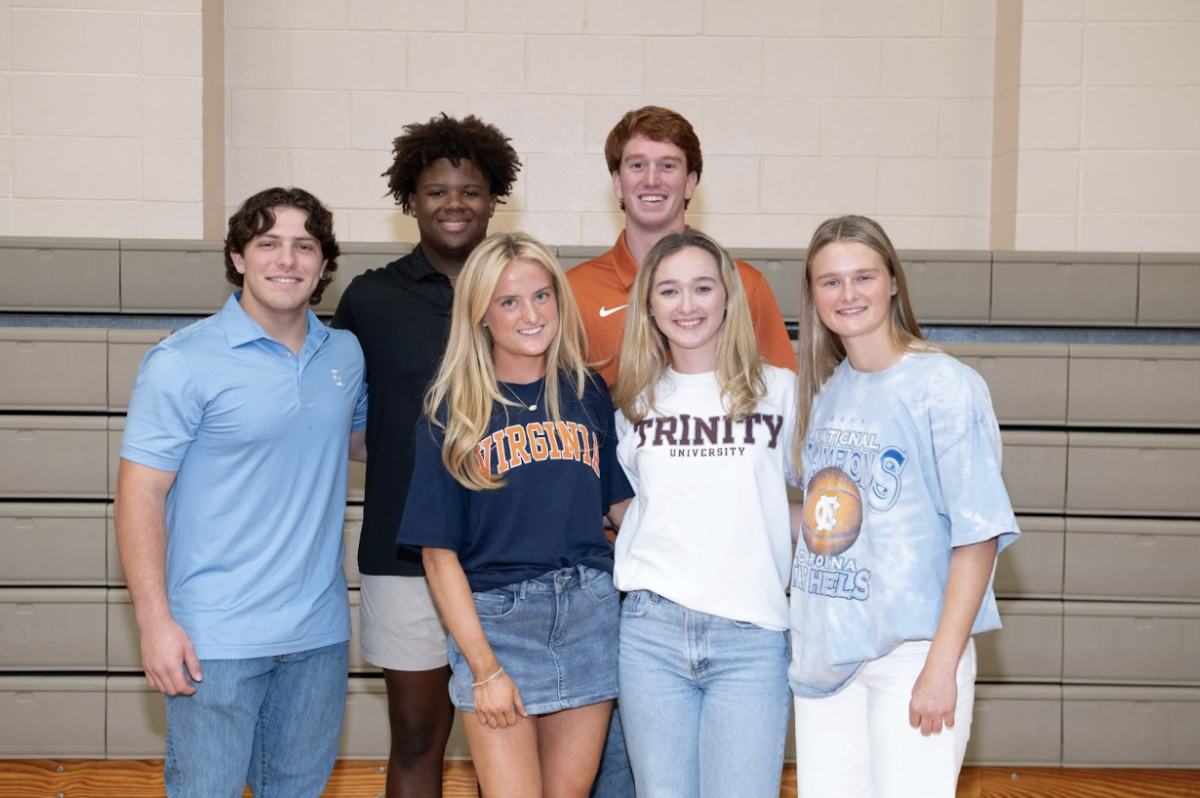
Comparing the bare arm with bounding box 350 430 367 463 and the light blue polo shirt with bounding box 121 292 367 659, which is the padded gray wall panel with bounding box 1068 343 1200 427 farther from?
the light blue polo shirt with bounding box 121 292 367 659

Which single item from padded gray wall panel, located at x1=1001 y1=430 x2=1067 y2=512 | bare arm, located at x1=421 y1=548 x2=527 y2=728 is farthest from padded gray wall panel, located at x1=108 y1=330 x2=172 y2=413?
padded gray wall panel, located at x1=1001 y1=430 x2=1067 y2=512

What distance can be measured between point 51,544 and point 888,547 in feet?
8.21

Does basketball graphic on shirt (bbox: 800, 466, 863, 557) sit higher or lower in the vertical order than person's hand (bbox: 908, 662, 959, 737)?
higher

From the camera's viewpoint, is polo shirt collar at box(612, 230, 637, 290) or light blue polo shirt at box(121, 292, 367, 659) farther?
polo shirt collar at box(612, 230, 637, 290)

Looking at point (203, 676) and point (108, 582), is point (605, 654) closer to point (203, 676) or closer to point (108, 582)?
point (203, 676)

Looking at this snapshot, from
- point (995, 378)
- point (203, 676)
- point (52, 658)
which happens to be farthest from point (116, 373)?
point (995, 378)

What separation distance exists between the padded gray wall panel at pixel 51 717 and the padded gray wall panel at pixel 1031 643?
2619 millimetres

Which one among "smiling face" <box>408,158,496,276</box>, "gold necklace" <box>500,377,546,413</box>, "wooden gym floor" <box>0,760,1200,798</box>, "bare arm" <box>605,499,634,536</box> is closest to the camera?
"gold necklace" <box>500,377,546,413</box>

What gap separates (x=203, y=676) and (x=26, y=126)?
97.7 inches

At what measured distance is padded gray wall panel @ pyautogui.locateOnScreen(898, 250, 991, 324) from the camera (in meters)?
3.15

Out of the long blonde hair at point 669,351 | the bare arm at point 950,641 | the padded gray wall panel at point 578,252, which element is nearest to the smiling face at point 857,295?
the long blonde hair at point 669,351

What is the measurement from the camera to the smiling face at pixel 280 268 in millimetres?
1856

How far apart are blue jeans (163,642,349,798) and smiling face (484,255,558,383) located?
2.03ft

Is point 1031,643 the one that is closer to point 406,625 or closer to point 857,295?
point 857,295
